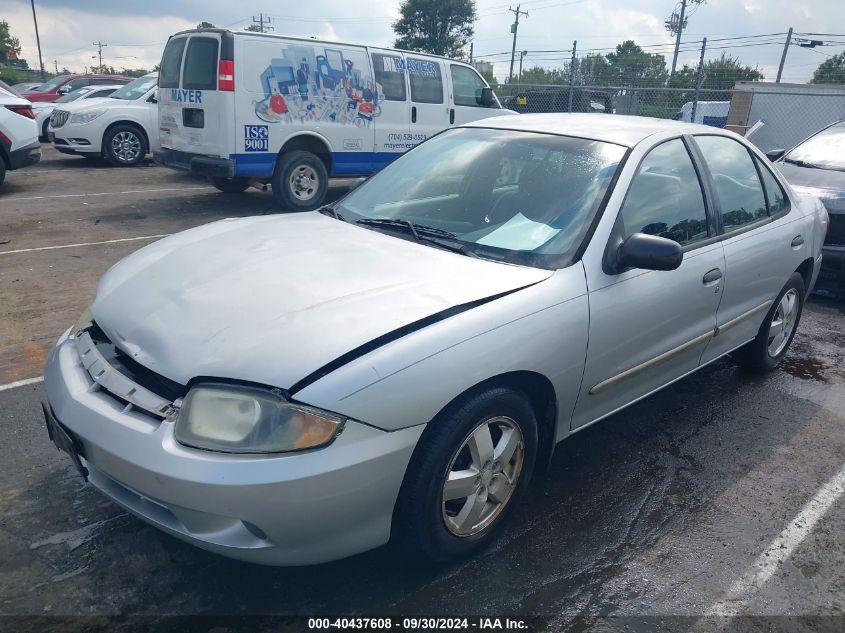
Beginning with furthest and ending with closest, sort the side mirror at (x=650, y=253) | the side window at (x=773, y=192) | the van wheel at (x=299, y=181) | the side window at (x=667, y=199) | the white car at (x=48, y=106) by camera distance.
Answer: the white car at (x=48, y=106) → the van wheel at (x=299, y=181) → the side window at (x=773, y=192) → the side window at (x=667, y=199) → the side mirror at (x=650, y=253)

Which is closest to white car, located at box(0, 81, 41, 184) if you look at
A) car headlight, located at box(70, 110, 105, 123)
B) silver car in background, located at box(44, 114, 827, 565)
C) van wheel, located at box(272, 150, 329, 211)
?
car headlight, located at box(70, 110, 105, 123)

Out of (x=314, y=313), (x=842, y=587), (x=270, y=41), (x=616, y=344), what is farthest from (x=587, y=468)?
(x=270, y=41)

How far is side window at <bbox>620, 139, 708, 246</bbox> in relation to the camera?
3.17 meters

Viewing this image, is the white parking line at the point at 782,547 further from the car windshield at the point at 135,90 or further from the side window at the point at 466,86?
the car windshield at the point at 135,90

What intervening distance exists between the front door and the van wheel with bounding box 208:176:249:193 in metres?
7.97

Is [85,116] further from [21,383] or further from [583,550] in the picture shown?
[583,550]

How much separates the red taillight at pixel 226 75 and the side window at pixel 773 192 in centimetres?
630

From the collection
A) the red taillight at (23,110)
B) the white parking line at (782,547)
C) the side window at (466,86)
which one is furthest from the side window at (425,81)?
the white parking line at (782,547)

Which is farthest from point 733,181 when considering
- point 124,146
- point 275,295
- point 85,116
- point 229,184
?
point 124,146

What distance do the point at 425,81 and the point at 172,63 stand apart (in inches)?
144

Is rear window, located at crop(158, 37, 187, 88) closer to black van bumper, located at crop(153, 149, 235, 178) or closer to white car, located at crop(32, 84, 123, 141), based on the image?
black van bumper, located at crop(153, 149, 235, 178)

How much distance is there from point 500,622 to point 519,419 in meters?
0.72

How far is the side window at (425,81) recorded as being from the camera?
10.3m

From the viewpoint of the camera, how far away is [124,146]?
1309cm
